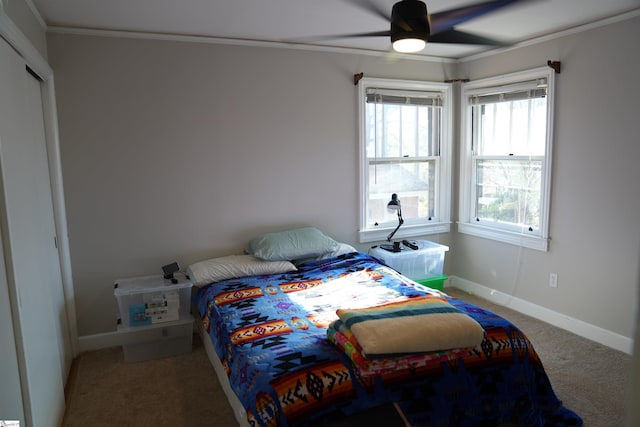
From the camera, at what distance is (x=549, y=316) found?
3.73 metres

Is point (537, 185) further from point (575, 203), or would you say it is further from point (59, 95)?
point (59, 95)

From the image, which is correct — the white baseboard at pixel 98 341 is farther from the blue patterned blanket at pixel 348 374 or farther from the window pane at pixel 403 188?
the window pane at pixel 403 188

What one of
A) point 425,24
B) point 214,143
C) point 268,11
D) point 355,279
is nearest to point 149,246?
point 214,143

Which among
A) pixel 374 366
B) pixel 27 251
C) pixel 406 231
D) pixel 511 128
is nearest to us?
pixel 374 366

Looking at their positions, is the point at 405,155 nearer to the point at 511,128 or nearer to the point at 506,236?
the point at 511,128

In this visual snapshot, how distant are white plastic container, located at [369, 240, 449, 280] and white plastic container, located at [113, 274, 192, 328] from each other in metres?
1.73

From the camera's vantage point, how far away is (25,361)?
1.84 m

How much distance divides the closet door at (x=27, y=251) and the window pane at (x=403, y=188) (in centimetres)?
271

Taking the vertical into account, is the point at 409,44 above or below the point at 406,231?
above

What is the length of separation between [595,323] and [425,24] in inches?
107

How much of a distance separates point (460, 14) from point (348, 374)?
183 cm

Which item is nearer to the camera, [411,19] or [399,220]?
[411,19]

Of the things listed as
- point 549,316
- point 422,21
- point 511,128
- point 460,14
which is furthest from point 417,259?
point 422,21

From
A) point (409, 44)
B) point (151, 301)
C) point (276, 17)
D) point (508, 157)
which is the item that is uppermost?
point (276, 17)
